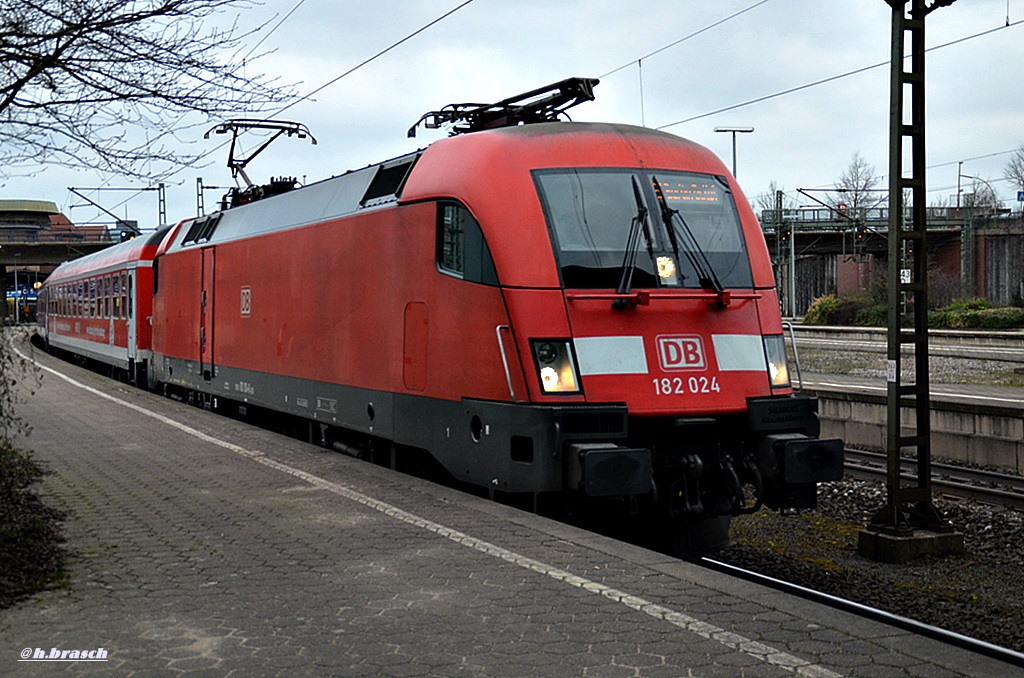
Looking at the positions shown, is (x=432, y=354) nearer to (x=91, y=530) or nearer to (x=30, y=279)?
(x=91, y=530)

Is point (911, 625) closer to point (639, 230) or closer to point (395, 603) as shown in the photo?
point (395, 603)

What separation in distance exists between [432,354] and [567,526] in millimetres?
2036

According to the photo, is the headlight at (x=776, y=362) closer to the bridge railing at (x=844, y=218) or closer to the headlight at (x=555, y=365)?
the headlight at (x=555, y=365)

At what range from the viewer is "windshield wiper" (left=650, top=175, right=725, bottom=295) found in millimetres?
8836

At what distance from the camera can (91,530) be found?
8.22 m

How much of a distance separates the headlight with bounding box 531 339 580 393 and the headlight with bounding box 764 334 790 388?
1.71 metres

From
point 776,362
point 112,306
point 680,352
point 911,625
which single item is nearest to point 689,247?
point 680,352

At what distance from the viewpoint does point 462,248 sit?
29.4ft

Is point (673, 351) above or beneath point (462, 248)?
beneath

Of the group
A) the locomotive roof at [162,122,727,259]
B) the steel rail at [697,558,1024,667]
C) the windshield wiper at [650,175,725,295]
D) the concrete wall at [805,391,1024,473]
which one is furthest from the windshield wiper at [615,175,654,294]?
the concrete wall at [805,391,1024,473]

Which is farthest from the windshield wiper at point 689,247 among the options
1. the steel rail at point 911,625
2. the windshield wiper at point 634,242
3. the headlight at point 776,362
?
the steel rail at point 911,625

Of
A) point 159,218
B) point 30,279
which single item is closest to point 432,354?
point 159,218

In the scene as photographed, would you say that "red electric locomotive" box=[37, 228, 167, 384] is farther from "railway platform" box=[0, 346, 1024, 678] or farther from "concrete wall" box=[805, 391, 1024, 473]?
"railway platform" box=[0, 346, 1024, 678]

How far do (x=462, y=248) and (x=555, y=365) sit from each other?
4.45 ft
